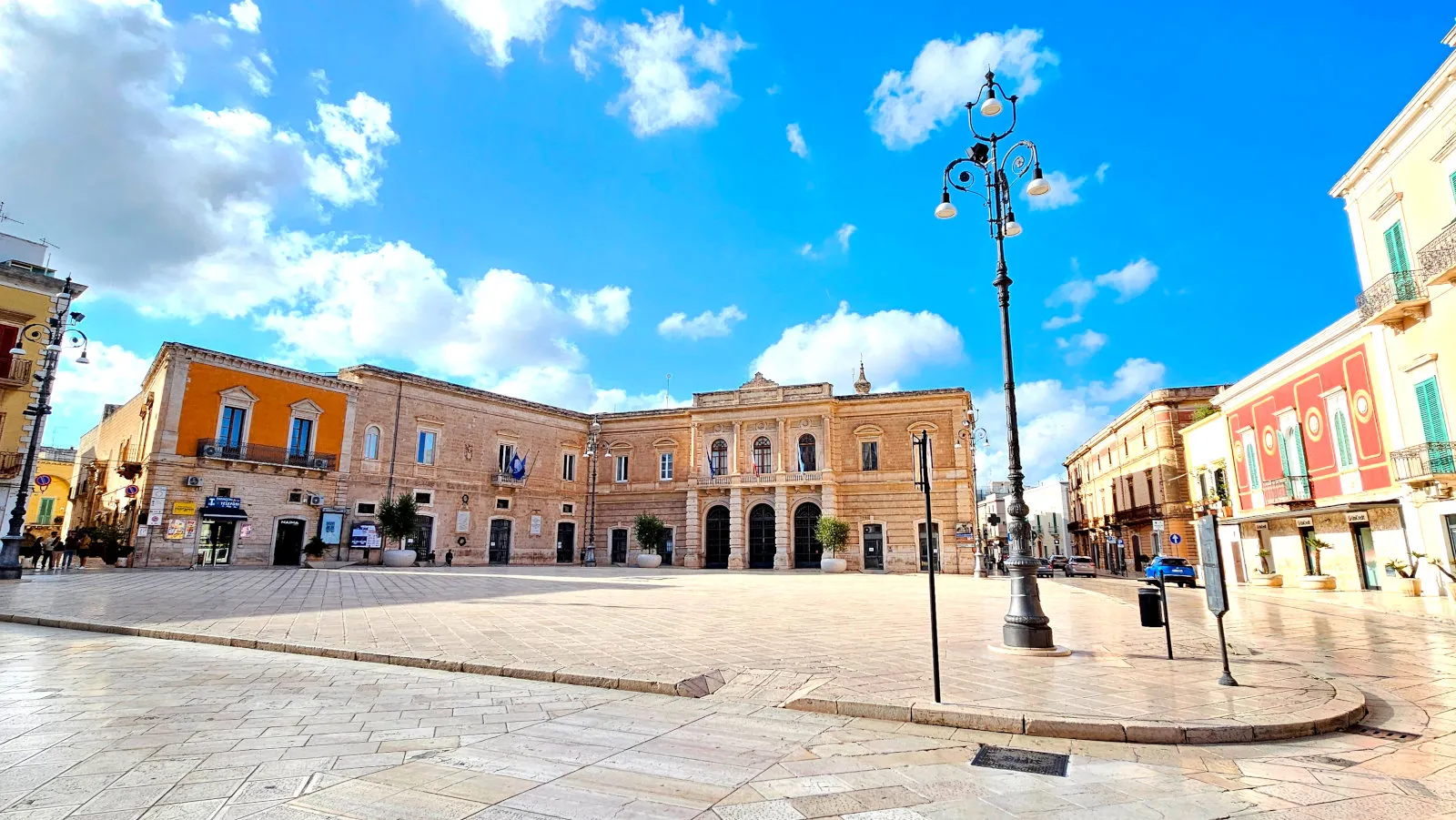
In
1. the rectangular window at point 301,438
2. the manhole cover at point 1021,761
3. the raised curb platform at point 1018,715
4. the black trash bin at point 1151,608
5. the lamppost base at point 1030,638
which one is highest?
the rectangular window at point 301,438

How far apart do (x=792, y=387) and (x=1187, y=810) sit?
32.1m

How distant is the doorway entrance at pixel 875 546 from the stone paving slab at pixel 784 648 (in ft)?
59.1

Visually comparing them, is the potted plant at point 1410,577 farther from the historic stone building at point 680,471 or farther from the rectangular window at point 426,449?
the rectangular window at point 426,449

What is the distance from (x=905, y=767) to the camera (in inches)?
155

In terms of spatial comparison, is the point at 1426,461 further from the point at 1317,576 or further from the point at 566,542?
the point at 566,542

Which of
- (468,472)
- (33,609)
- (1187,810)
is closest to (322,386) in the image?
(468,472)

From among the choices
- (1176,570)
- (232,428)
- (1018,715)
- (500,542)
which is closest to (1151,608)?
(1018,715)

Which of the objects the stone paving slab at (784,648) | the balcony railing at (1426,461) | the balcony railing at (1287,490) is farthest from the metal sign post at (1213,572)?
the balcony railing at (1287,490)

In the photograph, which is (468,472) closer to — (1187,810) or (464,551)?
(464,551)

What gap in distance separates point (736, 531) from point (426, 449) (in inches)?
585

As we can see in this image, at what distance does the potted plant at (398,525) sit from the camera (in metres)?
28.3

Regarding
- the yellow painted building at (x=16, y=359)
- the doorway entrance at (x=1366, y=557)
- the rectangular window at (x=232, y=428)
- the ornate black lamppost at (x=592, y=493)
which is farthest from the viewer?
the ornate black lamppost at (x=592, y=493)

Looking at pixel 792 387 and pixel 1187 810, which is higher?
pixel 792 387

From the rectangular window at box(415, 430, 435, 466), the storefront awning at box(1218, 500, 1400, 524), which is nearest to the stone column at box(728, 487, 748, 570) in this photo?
the rectangular window at box(415, 430, 435, 466)
